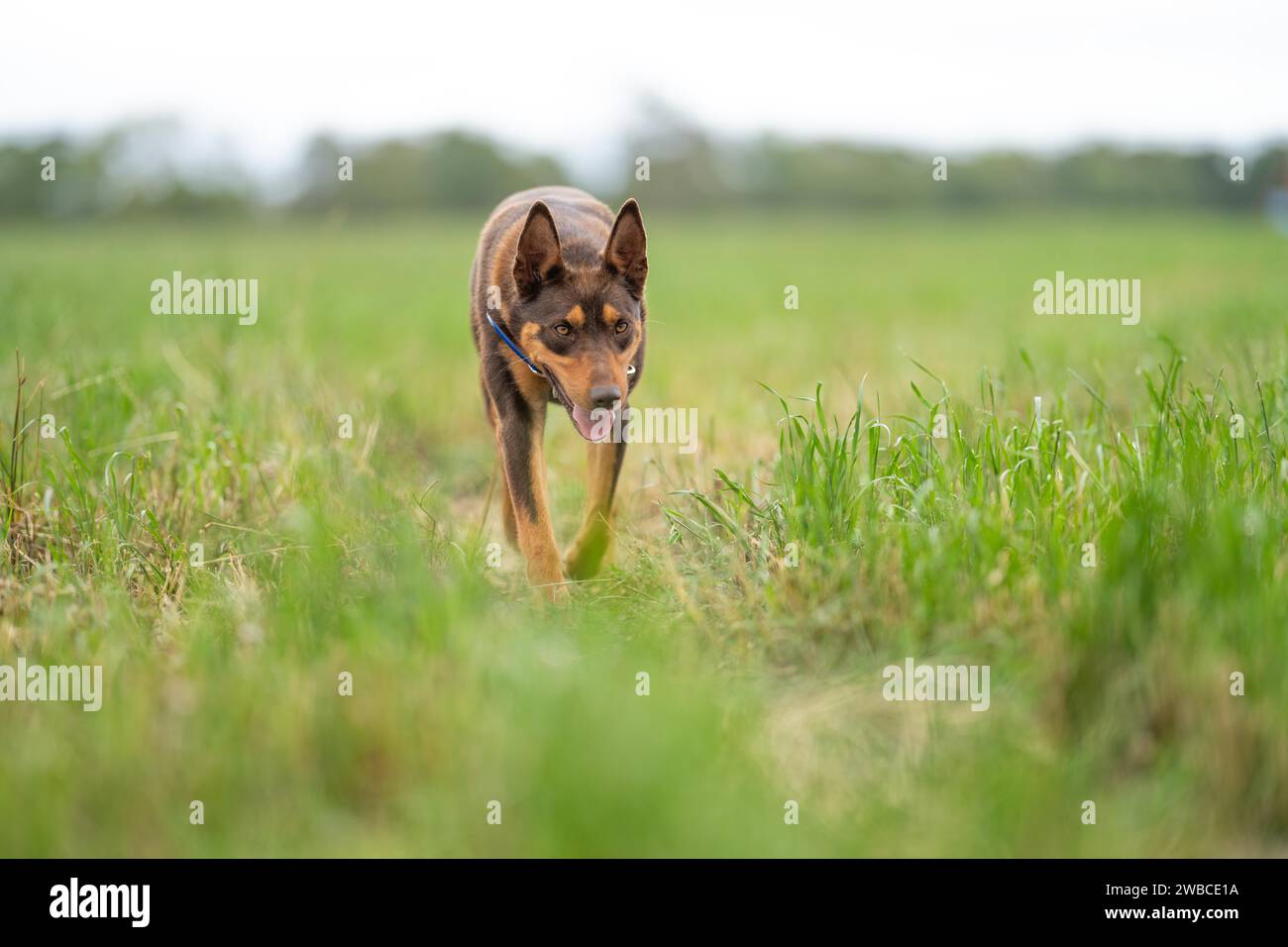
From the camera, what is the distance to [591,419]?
432 cm

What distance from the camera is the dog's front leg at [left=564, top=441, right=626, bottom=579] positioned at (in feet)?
15.9

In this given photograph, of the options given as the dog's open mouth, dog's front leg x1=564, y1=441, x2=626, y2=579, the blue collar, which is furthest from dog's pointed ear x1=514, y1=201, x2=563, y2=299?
dog's front leg x1=564, y1=441, x2=626, y2=579

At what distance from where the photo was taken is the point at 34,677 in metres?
3.42

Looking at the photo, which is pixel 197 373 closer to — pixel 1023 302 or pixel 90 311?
pixel 90 311

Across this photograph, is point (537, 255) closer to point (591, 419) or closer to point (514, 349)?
point (514, 349)

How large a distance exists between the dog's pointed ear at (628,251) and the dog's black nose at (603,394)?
0.70 meters

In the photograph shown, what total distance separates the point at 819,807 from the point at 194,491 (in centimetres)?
351

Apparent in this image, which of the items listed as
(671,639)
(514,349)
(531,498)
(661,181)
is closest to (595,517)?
(531,498)

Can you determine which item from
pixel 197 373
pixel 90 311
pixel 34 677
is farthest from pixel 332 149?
pixel 34 677

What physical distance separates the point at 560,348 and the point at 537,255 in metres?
0.42

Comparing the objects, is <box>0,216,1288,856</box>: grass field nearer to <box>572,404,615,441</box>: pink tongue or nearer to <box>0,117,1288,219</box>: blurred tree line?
<box>572,404,615,441</box>: pink tongue

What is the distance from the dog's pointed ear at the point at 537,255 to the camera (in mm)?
4348

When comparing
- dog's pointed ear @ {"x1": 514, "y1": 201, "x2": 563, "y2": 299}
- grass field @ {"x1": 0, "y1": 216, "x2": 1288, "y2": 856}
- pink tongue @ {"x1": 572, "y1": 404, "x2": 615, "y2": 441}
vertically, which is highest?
dog's pointed ear @ {"x1": 514, "y1": 201, "x2": 563, "y2": 299}
